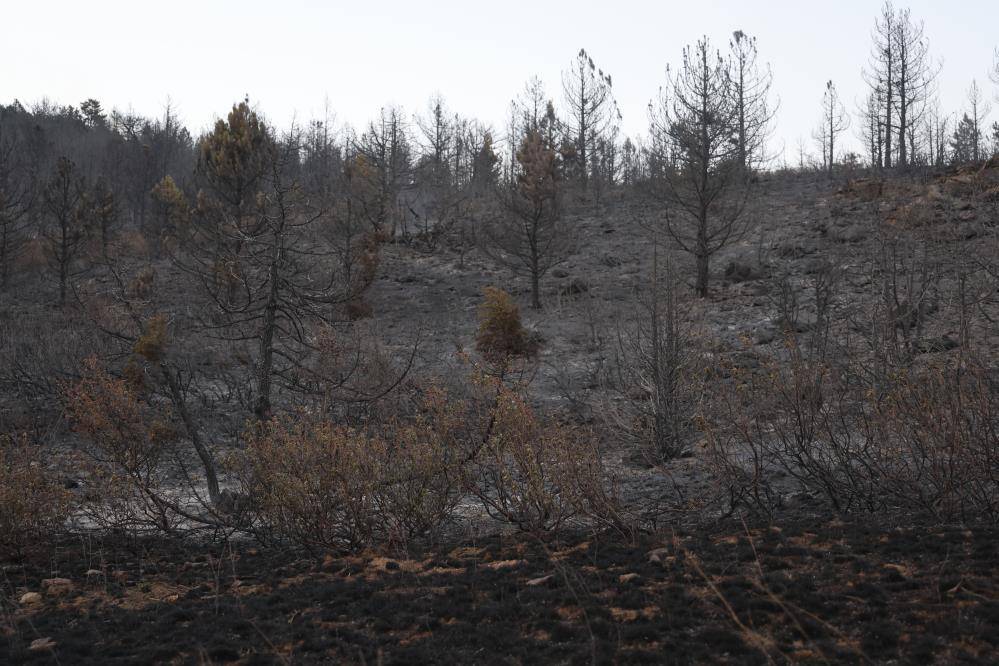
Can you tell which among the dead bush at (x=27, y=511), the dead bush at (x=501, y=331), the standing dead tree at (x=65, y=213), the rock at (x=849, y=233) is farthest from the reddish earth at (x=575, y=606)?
the standing dead tree at (x=65, y=213)

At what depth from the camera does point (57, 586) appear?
6.01 m

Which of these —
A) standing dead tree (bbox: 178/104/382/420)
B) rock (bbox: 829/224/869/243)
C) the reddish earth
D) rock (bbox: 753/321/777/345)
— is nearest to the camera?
the reddish earth

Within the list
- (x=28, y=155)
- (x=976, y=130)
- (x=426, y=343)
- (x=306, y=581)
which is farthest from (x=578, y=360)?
(x=28, y=155)

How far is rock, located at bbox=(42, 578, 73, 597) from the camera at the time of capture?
229 inches

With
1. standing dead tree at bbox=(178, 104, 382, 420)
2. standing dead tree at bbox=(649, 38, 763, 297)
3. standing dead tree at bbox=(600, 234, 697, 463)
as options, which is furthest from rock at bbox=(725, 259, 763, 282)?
standing dead tree at bbox=(600, 234, 697, 463)

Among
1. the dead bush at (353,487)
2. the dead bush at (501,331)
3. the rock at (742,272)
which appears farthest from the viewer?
the rock at (742,272)

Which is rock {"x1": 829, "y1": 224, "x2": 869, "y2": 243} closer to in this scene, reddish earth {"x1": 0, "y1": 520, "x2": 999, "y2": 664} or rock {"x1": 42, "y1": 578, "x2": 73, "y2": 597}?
reddish earth {"x1": 0, "y1": 520, "x2": 999, "y2": 664}

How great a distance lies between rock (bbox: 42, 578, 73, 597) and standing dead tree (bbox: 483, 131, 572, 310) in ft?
54.5

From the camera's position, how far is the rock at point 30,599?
554 centimetres

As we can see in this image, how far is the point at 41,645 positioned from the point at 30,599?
4.84ft

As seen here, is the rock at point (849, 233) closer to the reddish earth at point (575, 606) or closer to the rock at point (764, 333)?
the rock at point (764, 333)

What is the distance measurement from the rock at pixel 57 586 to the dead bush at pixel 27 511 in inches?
37.1

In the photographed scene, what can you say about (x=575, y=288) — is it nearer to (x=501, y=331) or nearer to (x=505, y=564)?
(x=501, y=331)

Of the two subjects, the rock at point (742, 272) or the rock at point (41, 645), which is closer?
the rock at point (41, 645)
